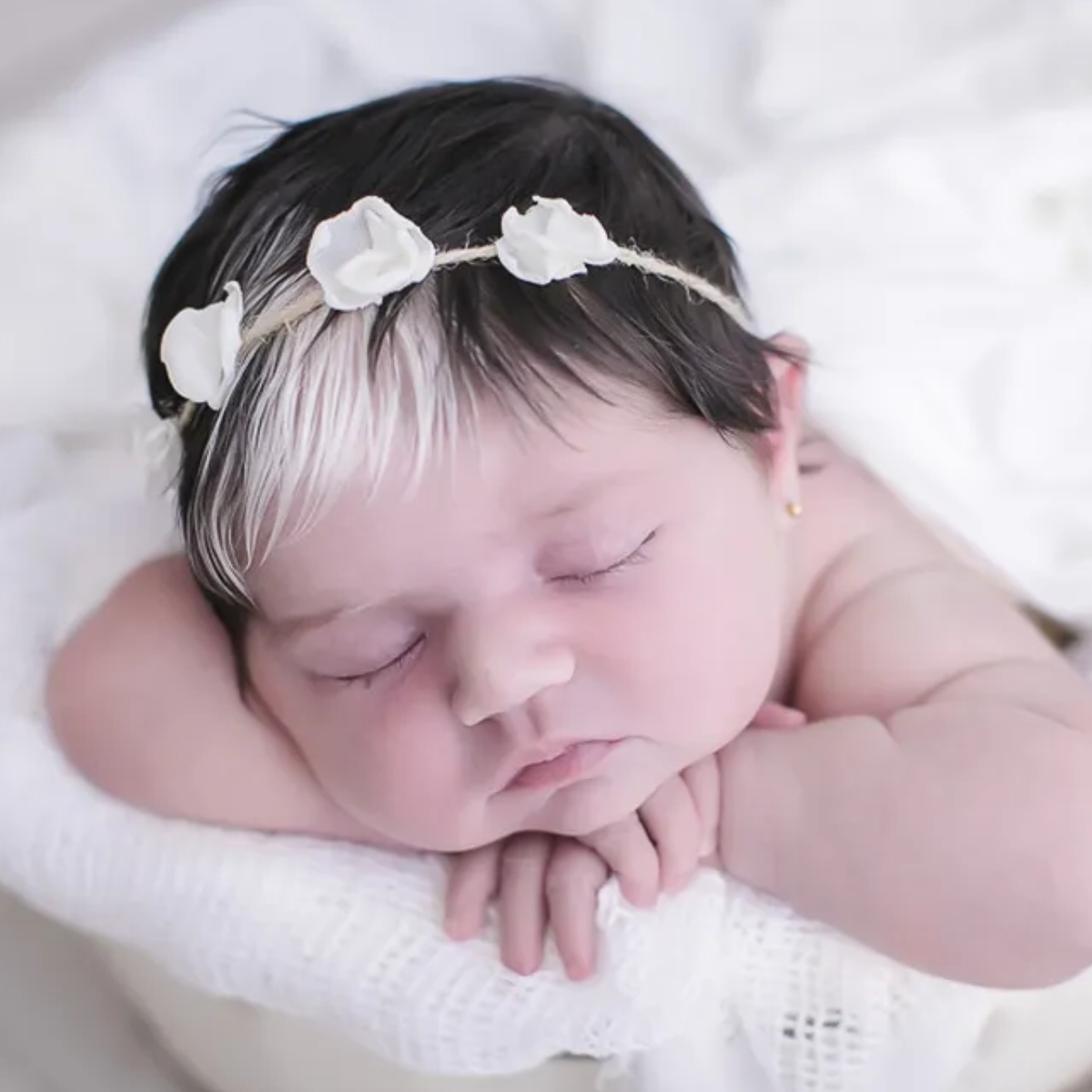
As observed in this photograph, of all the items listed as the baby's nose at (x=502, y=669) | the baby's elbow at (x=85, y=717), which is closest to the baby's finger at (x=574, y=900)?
the baby's nose at (x=502, y=669)

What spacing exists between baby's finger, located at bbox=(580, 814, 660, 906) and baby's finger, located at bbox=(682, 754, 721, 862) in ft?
0.08

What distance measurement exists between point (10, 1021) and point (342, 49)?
731 millimetres

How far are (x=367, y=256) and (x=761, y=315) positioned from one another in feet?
1.41

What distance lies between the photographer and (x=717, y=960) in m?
0.70

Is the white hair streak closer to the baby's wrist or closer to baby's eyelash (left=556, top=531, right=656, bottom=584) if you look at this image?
baby's eyelash (left=556, top=531, right=656, bottom=584)

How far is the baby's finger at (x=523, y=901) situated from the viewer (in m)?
0.71

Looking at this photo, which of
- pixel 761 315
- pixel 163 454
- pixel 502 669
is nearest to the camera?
pixel 502 669

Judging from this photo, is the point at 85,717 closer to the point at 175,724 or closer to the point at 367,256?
the point at 175,724

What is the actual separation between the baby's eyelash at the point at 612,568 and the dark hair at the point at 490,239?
0.21ft

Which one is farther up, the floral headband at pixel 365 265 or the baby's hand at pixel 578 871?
the floral headband at pixel 365 265

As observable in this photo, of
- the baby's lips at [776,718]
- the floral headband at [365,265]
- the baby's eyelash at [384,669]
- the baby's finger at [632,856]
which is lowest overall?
the baby's finger at [632,856]

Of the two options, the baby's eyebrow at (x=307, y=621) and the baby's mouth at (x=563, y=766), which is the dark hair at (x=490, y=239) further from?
the baby's mouth at (x=563, y=766)

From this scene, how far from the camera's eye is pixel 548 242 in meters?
0.66

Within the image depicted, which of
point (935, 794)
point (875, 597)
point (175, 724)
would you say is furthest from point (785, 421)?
point (175, 724)
